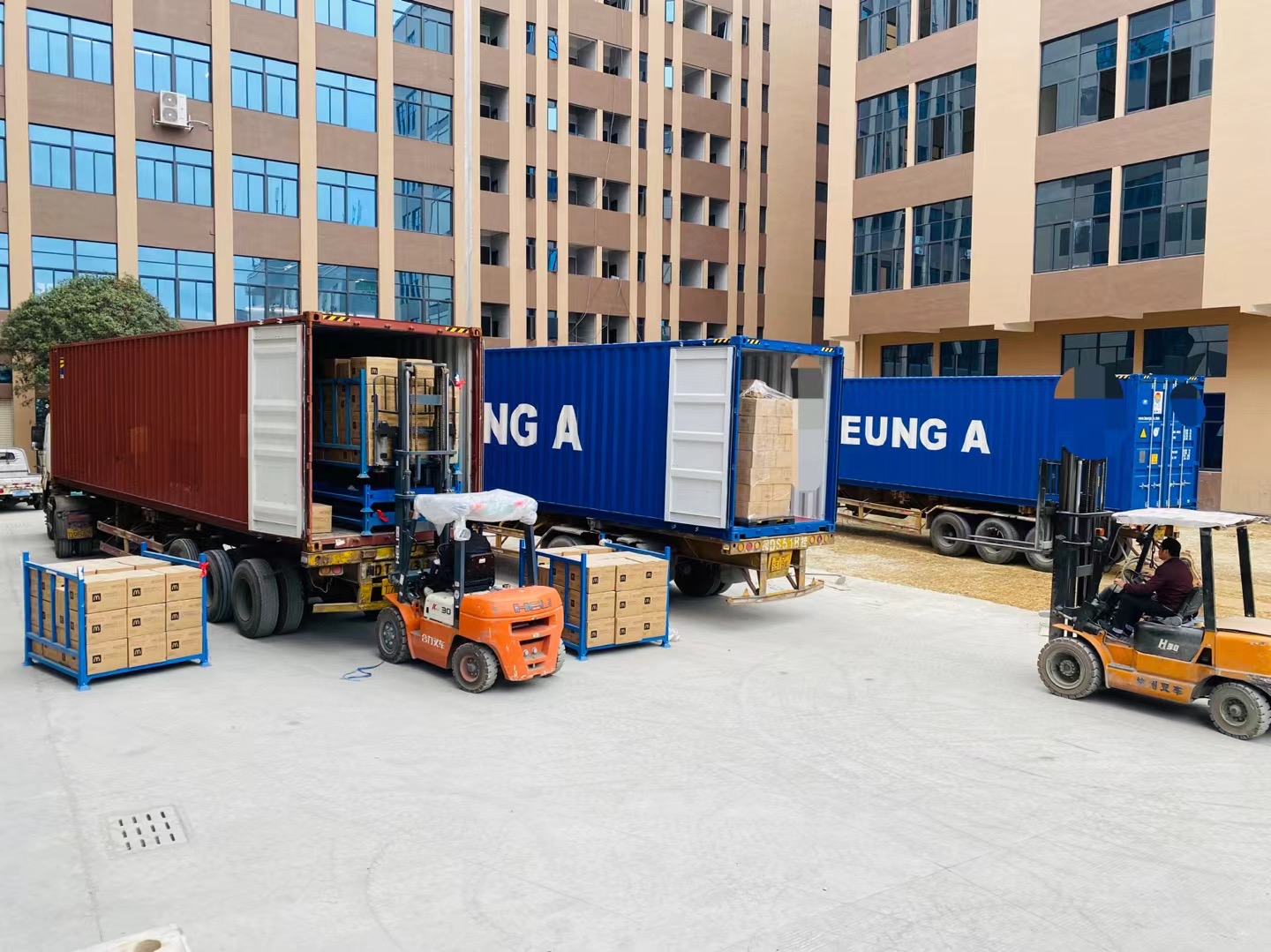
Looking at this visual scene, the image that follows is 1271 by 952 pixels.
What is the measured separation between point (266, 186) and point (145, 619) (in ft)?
97.1

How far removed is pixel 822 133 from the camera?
2025 inches

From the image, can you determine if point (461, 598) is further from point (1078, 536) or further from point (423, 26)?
point (423, 26)

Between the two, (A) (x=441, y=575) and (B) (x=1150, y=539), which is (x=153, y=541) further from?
(B) (x=1150, y=539)

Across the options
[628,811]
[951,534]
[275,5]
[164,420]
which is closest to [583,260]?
[275,5]

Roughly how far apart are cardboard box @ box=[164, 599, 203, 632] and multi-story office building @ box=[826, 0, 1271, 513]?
934 inches

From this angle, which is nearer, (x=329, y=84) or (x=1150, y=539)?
(x=1150, y=539)

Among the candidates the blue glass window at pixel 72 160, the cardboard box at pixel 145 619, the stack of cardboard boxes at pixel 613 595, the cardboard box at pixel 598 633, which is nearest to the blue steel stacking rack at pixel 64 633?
the cardboard box at pixel 145 619

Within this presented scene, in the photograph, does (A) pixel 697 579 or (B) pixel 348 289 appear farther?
(B) pixel 348 289

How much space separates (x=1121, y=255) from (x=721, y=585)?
17955 millimetres

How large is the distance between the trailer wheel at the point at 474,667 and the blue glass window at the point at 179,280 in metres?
28.6

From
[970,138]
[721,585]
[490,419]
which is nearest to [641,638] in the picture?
[721,585]

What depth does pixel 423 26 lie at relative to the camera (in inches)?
1554

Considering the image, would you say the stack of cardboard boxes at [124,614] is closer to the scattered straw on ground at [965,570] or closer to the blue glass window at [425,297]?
the scattered straw on ground at [965,570]

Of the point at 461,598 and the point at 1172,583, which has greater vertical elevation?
the point at 1172,583
